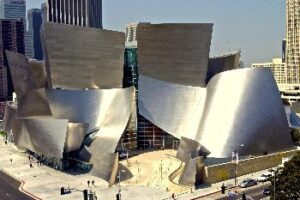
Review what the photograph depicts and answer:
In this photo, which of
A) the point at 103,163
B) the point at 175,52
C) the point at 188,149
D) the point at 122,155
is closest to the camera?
the point at 103,163

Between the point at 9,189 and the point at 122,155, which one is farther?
the point at 122,155

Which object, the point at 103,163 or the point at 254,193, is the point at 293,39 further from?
the point at 254,193

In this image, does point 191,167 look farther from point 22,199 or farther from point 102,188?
point 22,199

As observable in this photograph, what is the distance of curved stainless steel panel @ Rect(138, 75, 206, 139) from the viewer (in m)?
59.5

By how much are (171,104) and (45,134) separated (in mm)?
16569

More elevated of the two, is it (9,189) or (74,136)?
(74,136)

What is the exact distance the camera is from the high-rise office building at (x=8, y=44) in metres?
172

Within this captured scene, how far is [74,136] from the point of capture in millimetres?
56156

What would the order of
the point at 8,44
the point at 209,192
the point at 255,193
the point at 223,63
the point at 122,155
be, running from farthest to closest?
1. the point at 8,44
2. the point at 223,63
3. the point at 122,155
4. the point at 209,192
5. the point at 255,193

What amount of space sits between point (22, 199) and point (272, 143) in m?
29.0

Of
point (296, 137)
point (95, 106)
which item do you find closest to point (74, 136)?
point (95, 106)

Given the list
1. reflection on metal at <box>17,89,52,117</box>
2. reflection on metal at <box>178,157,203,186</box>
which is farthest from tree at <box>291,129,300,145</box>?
reflection on metal at <box>17,89,52,117</box>

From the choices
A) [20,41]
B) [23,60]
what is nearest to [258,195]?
[23,60]

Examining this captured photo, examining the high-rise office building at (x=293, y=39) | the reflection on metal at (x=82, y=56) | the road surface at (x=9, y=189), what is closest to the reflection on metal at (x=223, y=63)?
the reflection on metal at (x=82, y=56)
